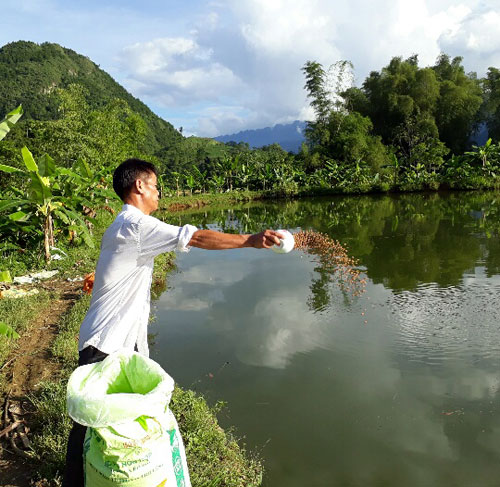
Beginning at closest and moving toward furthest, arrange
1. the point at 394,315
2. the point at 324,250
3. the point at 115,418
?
the point at 115,418, the point at 394,315, the point at 324,250

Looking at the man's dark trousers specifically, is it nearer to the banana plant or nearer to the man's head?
→ the man's head

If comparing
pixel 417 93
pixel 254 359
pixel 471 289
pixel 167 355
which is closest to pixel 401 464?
pixel 254 359

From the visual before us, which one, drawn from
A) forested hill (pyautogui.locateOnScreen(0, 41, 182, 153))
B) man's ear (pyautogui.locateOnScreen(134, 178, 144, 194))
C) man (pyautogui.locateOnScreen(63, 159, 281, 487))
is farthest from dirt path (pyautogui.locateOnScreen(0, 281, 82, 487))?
forested hill (pyautogui.locateOnScreen(0, 41, 182, 153))

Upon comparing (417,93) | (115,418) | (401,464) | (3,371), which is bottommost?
(401,464)

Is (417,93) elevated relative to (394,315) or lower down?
elevated

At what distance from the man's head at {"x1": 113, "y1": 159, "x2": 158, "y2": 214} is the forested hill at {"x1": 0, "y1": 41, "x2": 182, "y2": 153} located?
1988 inches

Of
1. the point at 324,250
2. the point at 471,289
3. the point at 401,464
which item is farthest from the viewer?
the point at 324,250

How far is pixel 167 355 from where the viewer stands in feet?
16.3

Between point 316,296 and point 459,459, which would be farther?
point 316,296

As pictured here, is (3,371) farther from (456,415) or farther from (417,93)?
(417,93)

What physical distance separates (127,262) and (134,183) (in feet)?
1.24

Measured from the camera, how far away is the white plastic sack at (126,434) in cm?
152

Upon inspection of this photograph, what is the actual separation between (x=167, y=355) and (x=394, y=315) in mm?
3123

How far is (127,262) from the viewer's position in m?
1.89
